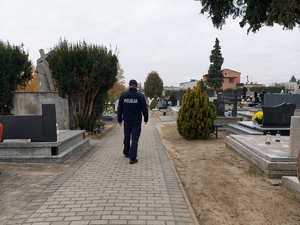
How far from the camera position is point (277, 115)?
873 centimetres

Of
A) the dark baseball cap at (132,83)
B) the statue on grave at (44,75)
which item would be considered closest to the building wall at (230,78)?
the statue on grave at (44,75)

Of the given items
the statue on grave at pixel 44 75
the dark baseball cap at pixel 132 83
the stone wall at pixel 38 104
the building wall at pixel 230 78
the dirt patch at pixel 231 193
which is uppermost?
the building wall at pixel 230 78

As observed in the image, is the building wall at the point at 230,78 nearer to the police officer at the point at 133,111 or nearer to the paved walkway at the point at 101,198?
the police officer at the point at 133,111

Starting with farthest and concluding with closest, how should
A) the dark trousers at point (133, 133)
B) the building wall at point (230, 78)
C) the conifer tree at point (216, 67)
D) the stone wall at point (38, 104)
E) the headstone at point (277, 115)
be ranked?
the building wall at point (230, 78) → the conifer tree at point (216, 67) → the stone wall at point (38, 104) → the headstone at point (277, 115) → the dark trousers at point (133, 133)

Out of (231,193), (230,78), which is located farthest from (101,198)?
(230,78)

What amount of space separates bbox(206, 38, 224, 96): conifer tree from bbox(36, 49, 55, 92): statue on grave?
4306 centimetres

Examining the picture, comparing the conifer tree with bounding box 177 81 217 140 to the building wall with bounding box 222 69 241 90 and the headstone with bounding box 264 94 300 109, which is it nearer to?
the headstone with bounding box 264 94 300 109

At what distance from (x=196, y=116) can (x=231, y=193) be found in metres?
5.12

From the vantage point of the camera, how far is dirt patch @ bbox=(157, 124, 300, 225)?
3.24 metres

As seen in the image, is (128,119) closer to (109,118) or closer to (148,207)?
(148,207)

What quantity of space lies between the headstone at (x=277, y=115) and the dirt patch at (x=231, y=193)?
281 centimetres

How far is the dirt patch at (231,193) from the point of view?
3.24 meters

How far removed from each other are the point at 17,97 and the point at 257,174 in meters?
9.22

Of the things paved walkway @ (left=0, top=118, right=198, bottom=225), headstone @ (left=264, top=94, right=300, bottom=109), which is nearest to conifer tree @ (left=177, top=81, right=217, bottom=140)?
paved walkway @ (left=0, top=118, right=198, bottom=225)
